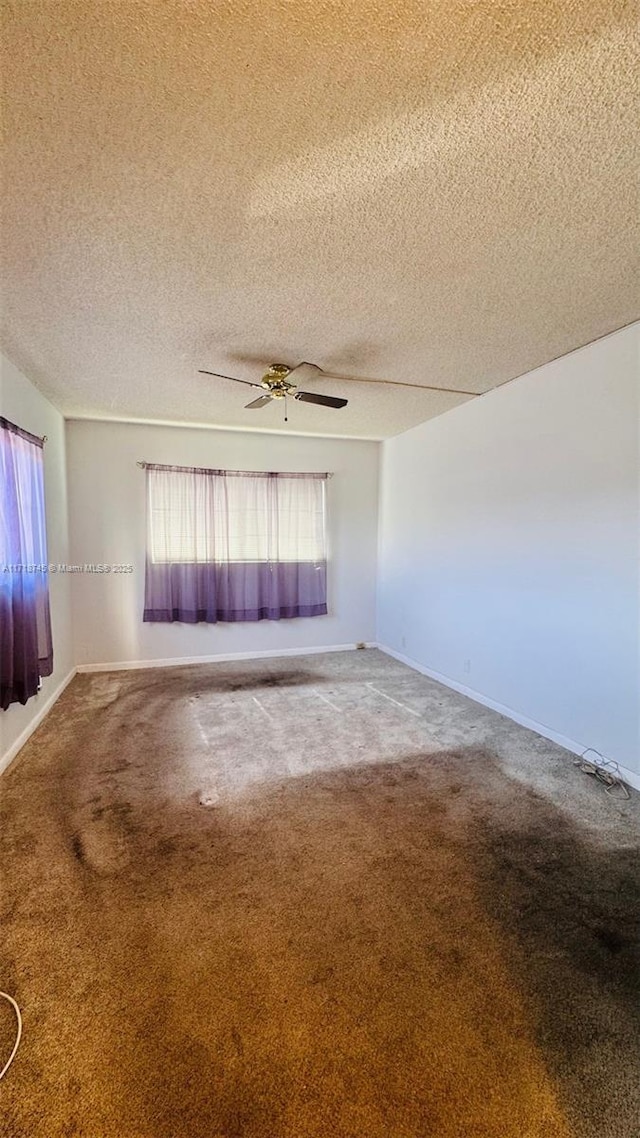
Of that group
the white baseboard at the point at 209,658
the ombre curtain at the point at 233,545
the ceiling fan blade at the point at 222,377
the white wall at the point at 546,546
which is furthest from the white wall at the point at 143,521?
the ceiling fan blade at the point at 222,377

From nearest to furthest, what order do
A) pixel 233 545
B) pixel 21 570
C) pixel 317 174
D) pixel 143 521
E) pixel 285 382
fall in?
pixel 317 174 < pixel 21 570 < pixel 285 382 < pixel 143 521 < pixel 233 545

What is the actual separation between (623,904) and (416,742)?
1.50 m

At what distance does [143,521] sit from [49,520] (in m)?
1.05

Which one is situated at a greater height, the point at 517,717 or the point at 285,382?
the point at 285,382

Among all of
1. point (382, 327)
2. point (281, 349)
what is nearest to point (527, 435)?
point (382, 327)

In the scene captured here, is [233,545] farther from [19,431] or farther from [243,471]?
[19,431]

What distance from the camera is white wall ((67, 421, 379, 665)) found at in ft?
15.9

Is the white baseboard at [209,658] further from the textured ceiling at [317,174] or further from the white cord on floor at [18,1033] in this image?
the white cord on floor at [18,1033]

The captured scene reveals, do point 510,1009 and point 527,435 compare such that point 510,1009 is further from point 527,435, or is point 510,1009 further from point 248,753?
point 527,435

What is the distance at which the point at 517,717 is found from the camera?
3561mm

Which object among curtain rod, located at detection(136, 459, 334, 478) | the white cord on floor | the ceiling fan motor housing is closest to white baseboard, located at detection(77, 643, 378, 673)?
curtain rod, located at detection(136, 459, 334, 478)

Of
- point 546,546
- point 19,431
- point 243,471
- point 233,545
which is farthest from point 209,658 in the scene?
point 546,546

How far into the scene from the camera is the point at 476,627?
4.02 m

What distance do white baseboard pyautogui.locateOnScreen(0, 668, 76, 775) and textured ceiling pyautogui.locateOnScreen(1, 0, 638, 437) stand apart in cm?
250
